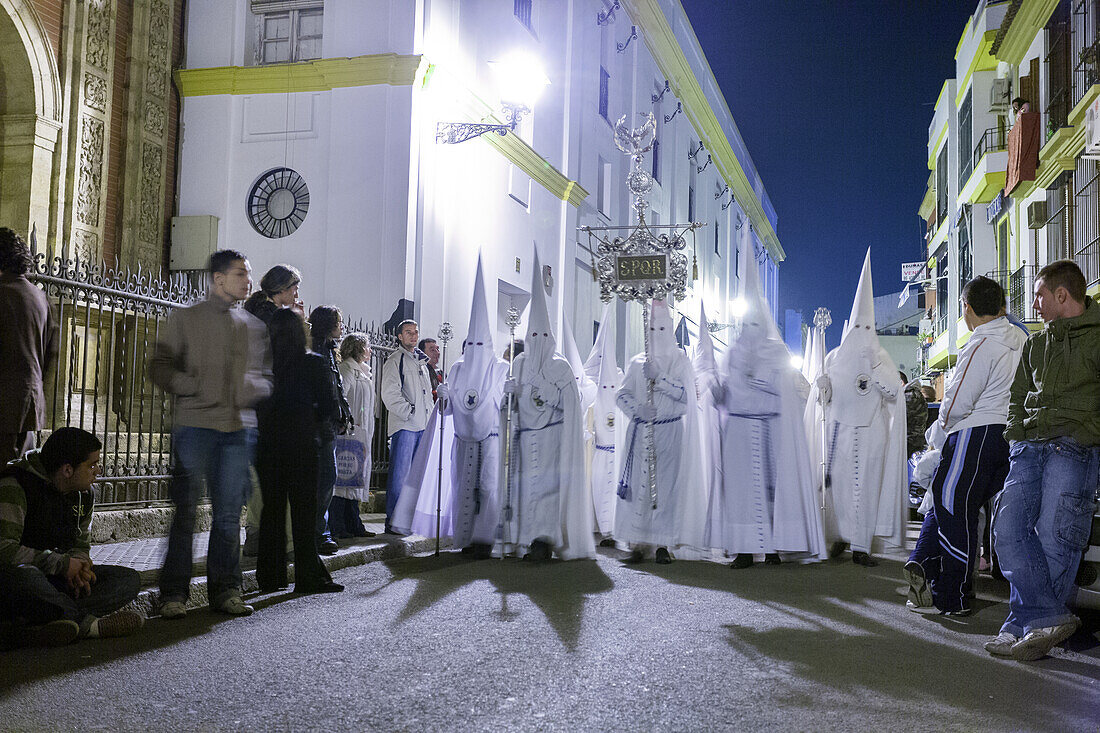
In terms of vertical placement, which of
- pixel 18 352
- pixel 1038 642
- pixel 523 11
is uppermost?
pixel 523 11

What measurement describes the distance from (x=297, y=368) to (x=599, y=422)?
490cm

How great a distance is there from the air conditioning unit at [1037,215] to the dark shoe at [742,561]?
50.8ft

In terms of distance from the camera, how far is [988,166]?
2502cm

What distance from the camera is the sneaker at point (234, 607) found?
561 cm

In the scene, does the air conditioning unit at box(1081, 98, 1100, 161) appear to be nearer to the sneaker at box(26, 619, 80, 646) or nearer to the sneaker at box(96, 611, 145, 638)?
the sneaker at box(96, 611, 145, 638)

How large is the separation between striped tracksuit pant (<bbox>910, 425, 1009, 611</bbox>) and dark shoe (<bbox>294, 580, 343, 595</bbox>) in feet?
11.8

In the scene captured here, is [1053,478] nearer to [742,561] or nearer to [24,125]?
[742,561]

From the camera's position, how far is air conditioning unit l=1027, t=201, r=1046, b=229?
2094 cm

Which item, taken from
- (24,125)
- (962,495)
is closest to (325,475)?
(962,495)

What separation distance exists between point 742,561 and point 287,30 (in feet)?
33.4

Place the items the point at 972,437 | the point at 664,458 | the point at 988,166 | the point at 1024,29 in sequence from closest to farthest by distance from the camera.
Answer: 1. the point at 972,437
2. the point at 664,458
3. the point at 1024,29
4. the point at 988,166

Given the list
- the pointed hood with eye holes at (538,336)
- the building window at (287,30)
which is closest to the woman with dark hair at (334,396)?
the pointed hood with eye holes at (538,336)

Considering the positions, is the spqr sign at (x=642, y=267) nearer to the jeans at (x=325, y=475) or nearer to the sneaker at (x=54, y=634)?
the jeans at (x=325, y=475)

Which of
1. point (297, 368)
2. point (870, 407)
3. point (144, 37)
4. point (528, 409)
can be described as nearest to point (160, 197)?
point (144, 37)
